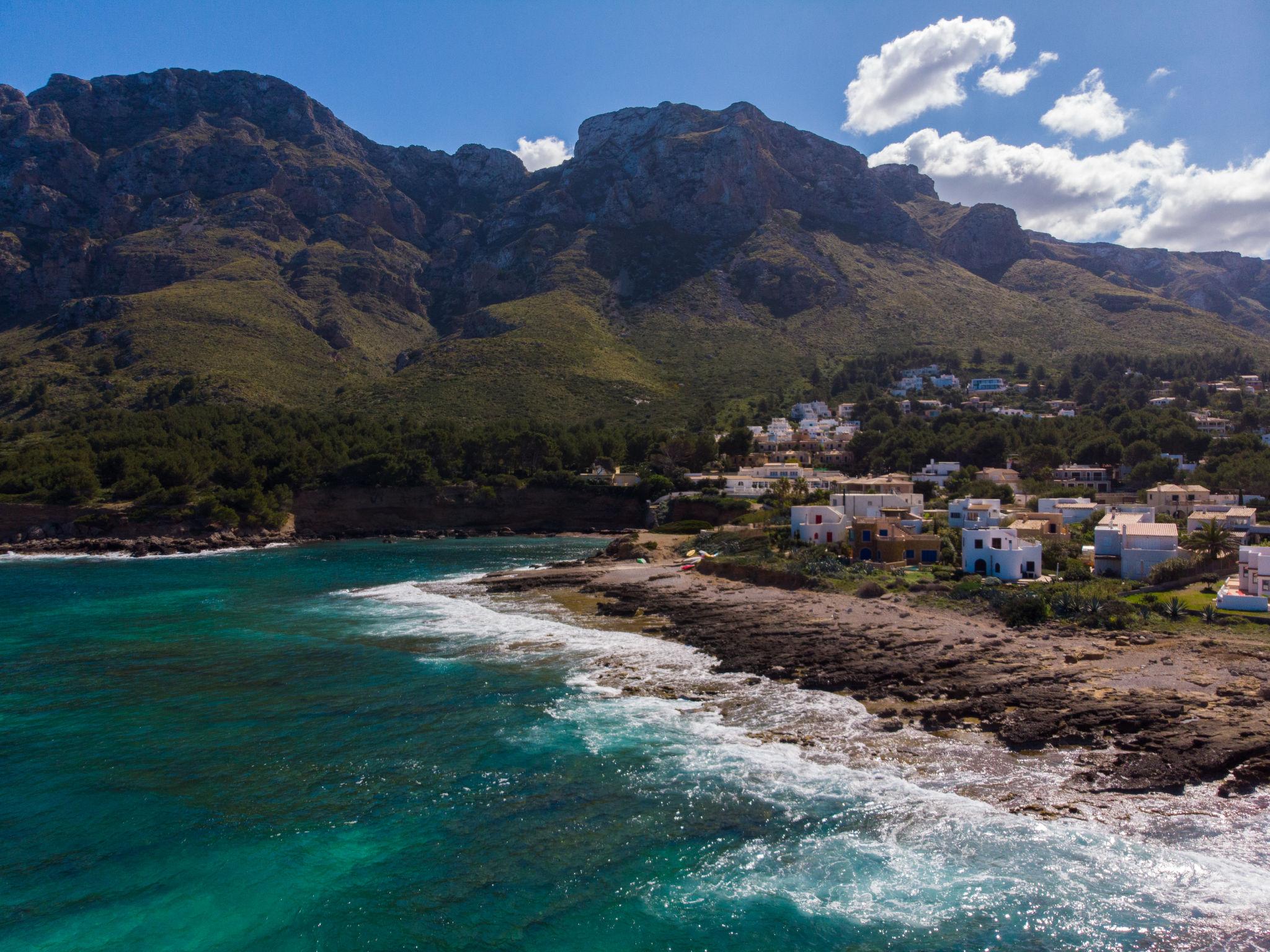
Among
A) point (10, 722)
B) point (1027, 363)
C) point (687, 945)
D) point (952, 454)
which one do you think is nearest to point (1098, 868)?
point (687, 945)

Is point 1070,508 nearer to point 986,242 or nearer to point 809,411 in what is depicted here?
point 809,411

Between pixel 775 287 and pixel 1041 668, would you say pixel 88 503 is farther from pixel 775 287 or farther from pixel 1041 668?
pixel 775 287

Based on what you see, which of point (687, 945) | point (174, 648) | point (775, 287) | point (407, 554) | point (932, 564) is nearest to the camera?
point (687, 945)

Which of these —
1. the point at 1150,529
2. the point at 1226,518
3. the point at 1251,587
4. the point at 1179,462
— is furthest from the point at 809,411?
the point at 1251,587

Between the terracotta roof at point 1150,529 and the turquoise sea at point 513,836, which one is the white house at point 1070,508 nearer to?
the terracotta roof at point 1150,529

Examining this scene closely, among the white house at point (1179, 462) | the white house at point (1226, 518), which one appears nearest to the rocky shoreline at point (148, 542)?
the white house at point (1226, 518)

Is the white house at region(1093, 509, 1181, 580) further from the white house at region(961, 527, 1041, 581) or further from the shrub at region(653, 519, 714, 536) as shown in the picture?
the shrub at region(653, 519, 714, 536)
